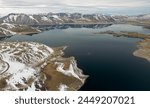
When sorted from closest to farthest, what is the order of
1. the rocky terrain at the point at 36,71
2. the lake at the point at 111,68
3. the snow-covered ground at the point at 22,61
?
the lake at the point at 111,68
the rocky terrain at the point at 36,71
the snow-covered ground at the point at 22,61

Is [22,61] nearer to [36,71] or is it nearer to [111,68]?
[36,71]

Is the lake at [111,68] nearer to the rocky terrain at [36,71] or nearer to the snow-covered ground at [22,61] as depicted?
the rocky terrain at [36,71]

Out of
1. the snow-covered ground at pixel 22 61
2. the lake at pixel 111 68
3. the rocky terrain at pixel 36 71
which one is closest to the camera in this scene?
the lake at pixel 111 68

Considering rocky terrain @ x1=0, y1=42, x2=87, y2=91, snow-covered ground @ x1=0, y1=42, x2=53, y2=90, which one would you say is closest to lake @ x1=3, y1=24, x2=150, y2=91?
rocky terrain @ x1=0, y1=42, x2=87, y2=91

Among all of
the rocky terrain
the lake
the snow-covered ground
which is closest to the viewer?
the lake

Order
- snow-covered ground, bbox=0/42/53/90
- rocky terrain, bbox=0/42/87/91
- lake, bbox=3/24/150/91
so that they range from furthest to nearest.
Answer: snow-covered ground, bbox=0/42/53/90 → rocky terrain, bbox=0/42/87/91 → lake, bbox=3/24/150/91

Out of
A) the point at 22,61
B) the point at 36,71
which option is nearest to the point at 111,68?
the point at 36,71

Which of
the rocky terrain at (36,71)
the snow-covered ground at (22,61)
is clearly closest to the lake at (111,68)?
the rocky terrain at (36,71)

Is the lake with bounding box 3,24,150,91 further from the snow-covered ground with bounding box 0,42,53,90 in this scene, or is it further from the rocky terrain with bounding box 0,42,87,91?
the snow-covered ground with bounding box 0,42,53,90

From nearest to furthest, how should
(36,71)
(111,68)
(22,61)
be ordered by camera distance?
1. (36,71)
2. (111,68)
3. (22,61)
